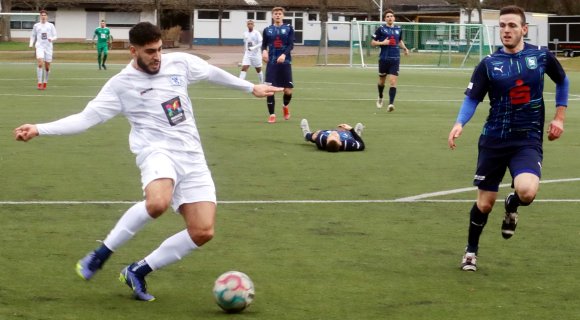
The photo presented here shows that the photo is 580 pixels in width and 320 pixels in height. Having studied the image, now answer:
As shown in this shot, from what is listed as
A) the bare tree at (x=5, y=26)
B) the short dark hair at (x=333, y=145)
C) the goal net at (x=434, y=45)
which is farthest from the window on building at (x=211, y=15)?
the short dark hair at (x=333, y=145)

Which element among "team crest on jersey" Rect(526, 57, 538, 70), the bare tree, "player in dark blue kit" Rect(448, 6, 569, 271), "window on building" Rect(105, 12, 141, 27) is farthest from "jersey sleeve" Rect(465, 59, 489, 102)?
"window on building" Rect(105, 12, 141, 27)

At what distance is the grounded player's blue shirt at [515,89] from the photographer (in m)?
8.56

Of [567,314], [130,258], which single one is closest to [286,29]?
[130,258]

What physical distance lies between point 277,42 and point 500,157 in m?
13.7

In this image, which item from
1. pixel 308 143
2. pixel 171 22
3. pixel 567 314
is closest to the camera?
pixel 567 314

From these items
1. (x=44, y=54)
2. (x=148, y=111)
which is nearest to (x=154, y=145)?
(x=148, y=111)

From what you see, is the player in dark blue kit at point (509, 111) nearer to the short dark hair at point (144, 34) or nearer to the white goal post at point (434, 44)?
the short dark hair at point (144, 34)

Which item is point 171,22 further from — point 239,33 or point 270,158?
point 270,158

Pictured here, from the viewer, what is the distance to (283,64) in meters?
22.0

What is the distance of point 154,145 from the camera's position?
7.67m

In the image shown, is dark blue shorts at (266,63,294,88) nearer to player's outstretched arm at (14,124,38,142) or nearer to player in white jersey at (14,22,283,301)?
player in white jersey at (14,22,283,301)

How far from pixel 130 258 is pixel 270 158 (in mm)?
7185

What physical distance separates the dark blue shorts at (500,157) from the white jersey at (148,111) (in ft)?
7.56

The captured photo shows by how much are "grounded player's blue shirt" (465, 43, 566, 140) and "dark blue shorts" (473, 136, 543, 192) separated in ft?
0.19
